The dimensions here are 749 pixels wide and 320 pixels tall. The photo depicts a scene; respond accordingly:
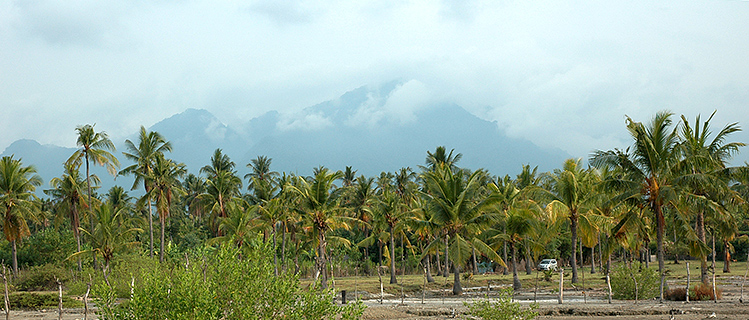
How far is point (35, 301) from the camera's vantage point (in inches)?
1139

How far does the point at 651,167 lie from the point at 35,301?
101 feet

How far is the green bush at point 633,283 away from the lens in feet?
89.7

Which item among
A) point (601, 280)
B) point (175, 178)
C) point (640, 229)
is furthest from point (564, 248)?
point (175, 178)

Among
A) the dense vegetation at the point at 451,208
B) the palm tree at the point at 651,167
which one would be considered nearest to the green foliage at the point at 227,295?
the dense vegetation at the point at 451,208

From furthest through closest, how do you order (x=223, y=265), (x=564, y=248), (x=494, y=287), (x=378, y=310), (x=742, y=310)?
1. (x=564, y=248)
2. (x=494, y=287)
3. (x=378, y=310)
4. (x=742, y=310)
5. (x=223, y=265)

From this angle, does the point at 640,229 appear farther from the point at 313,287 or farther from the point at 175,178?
the point at 175,178

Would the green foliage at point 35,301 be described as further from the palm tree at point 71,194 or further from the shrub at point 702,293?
the shrub at point 702,293

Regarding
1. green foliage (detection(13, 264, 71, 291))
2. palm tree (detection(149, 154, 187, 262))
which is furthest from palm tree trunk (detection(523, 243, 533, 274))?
green foliage (detection(13, 264, 71, 291))

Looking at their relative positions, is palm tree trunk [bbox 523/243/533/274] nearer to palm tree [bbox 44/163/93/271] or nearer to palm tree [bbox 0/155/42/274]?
palm tree [bbox 44/163/93/271]

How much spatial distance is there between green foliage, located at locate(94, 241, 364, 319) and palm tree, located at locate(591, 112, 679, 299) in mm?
20875

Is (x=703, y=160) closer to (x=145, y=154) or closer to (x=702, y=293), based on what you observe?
(x=702, y=293)

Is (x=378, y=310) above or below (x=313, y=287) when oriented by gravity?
below

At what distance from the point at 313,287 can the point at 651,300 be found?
2264cm

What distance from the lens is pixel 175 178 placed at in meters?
44.2
